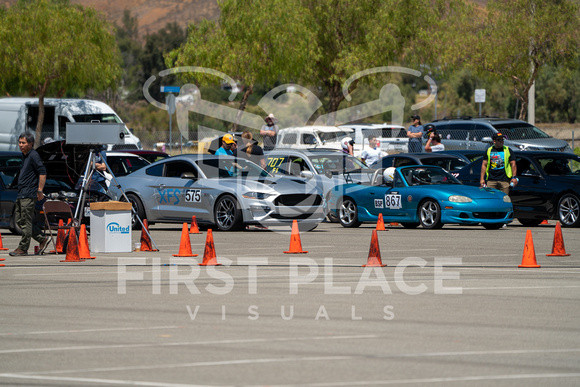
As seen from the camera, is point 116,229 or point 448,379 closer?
point 448,379

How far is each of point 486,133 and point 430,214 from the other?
1342cm

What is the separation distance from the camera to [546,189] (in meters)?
20.5

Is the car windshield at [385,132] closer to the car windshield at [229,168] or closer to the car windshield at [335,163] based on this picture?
the car windshield at [335,163]

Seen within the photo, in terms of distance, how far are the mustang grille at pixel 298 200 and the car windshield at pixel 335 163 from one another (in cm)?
383

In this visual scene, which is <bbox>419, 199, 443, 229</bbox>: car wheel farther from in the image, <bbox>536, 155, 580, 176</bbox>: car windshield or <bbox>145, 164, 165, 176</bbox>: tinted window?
<bbox>145, 164, 165, 176</bbox>: tinted window

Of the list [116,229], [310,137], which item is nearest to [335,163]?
[116,229]

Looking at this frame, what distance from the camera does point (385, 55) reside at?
141 ft

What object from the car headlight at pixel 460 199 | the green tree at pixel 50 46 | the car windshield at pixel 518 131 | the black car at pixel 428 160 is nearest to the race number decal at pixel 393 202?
the car headlight at pixel 460 199

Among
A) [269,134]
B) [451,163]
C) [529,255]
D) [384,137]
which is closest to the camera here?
[529,255]

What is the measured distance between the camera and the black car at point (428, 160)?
2245cm

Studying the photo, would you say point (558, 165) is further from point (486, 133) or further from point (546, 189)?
point (486, 133)

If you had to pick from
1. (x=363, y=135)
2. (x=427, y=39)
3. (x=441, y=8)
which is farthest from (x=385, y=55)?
(x=363, y=135)

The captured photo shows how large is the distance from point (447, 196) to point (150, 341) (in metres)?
12.7

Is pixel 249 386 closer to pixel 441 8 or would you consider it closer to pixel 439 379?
pixel 439 379
